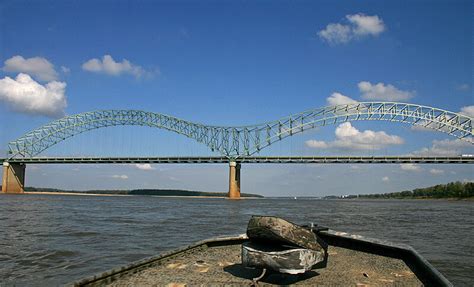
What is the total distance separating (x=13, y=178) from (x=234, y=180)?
224 feet

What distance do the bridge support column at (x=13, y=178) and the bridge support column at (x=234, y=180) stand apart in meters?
65.3

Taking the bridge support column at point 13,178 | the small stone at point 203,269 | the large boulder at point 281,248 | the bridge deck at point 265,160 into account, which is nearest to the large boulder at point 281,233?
the large boulder at point 281,248

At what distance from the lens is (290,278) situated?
5.68 meters

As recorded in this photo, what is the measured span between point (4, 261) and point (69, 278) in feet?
11.1

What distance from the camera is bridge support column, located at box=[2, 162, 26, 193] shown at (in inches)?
4751

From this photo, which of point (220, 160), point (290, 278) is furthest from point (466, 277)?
point (220, 160)

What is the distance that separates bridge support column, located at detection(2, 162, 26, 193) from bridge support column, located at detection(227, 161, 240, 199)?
65.3 meters

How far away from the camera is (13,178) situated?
400ft

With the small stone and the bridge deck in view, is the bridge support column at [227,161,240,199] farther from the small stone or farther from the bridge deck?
the small stone

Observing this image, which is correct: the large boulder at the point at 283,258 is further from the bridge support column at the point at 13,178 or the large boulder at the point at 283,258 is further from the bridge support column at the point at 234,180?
the bridge support column at the point at 13,178

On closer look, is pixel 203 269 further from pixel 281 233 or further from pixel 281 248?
pixel 281 233

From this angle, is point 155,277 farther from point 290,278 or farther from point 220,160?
point 220,160

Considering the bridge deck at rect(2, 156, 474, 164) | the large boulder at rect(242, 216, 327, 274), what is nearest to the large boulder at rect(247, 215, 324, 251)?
the large boulder at rect(242, 216, 327, 274)

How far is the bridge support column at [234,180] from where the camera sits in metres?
103
